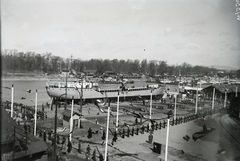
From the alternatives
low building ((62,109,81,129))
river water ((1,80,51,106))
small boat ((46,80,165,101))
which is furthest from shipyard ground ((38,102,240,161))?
small boat ((46,80,165,101))

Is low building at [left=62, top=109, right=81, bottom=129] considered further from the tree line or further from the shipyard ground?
the tree line

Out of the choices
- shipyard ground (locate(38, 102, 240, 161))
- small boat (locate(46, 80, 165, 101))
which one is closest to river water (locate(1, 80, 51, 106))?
small boat (locate(46, 80, 165, 101))

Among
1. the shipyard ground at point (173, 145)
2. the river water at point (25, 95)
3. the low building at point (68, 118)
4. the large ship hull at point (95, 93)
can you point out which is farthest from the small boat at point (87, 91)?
the shipyard ground at point (173, 145)

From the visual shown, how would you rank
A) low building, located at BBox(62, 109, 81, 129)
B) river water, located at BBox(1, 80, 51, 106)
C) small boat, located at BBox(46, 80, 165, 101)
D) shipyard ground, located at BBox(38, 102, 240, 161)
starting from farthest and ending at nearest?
small boat, located at BBox(46, 80, 165, 101) < river water, located at BBox(1, 80, 51, 106) < low building, located at BBox(62, 109, 81, 129) < shipyard ground, located at BBox(38, 102, 240, 161)

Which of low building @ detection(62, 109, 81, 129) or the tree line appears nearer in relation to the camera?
low building @ detection(62, 109, 81, 129)

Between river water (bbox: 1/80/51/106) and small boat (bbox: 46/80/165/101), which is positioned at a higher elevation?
small boat (bbox: 46/80/165/101)

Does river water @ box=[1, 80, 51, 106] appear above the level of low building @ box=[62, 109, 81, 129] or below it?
below

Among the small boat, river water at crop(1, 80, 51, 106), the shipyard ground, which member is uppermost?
the small boat

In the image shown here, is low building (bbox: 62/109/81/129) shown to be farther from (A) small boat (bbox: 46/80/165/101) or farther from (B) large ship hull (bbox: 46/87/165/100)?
(B) large ship hull (bbox: 46/87/165/100)

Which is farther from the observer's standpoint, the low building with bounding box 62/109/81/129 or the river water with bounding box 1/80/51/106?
the river water with bounding box 1/80/51/106

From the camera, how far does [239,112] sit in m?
27.2

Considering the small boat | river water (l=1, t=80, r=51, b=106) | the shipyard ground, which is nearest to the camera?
the shipyard ground

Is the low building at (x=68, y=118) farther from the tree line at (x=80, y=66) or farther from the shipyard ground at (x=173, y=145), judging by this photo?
the tree line at (x=80, y=66)

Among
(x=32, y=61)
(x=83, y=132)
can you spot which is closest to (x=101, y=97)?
(x=83, y=132)
